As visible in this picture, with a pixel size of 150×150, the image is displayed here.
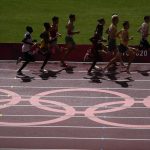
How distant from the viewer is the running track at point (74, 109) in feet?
49.1

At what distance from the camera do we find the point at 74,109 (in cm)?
1716

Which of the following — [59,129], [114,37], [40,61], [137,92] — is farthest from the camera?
[40,61]

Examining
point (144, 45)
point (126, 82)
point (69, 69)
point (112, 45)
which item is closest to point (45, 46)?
point (69, 69)

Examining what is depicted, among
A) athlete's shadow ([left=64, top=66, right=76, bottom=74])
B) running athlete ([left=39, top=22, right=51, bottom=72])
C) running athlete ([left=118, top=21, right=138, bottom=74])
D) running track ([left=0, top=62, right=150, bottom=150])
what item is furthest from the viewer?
athlete's shadow ([left=64, top=66, right=76, bottom=74])

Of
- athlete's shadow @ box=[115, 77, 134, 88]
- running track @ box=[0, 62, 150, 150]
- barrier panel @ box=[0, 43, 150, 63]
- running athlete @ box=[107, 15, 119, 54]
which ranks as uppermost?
running athlete @ box=[107, 15, 119, 54]

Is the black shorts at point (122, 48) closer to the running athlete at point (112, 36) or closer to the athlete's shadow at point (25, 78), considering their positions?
the running athlete at point (112, 36)

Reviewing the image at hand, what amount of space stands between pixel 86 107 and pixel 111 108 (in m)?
0.80

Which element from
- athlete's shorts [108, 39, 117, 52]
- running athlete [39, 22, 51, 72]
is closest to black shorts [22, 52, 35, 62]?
running athlete [39, 22, 51, 72]

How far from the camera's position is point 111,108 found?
17219 millimetres

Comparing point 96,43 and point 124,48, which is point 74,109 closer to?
point 96,43

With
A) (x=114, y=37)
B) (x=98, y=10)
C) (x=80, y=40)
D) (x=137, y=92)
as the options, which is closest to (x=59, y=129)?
(x=137, y=92)

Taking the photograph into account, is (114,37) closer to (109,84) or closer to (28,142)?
(109,84)

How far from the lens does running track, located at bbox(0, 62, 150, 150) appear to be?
49.1 ft

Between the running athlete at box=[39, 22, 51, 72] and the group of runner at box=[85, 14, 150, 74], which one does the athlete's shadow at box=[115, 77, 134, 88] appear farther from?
the running athlete at box=[39, 22, 51, 72]
